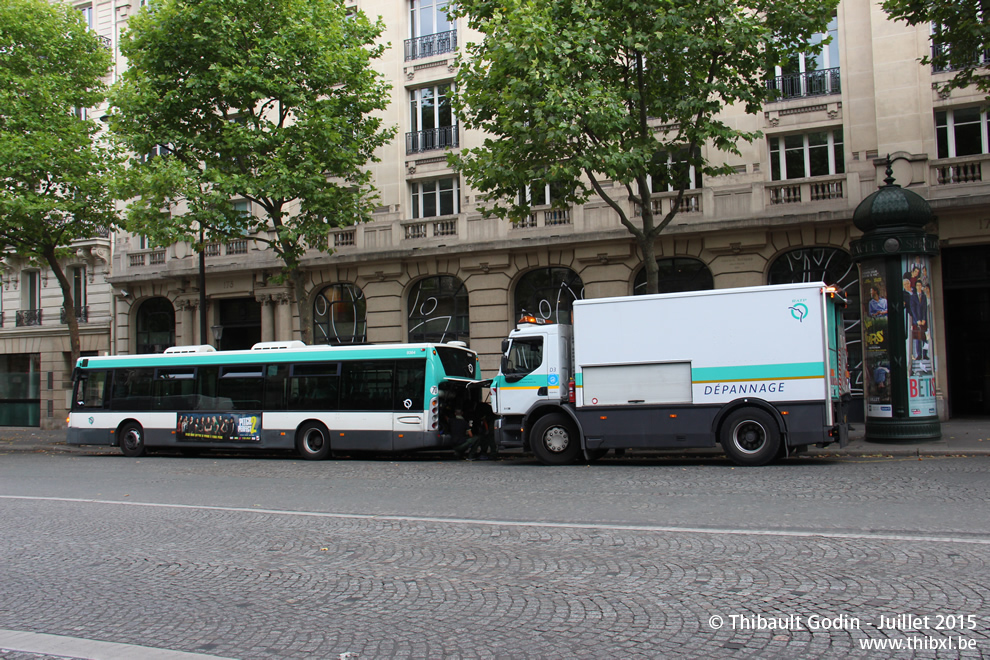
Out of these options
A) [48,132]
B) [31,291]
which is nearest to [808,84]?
[48,132]

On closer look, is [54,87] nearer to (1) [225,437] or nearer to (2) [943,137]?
(1) [225,437]

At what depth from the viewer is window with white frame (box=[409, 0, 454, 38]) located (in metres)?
26.1

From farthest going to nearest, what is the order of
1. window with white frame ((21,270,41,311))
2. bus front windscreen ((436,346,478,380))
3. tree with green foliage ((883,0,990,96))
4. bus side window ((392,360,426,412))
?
1. window with white frame ((21,270,41,311))
2. bus front windscreen ((436,346,478,380))
3. bus side window ((392,360,426,412))
4. tree with green foliage ((883,0,990,96))

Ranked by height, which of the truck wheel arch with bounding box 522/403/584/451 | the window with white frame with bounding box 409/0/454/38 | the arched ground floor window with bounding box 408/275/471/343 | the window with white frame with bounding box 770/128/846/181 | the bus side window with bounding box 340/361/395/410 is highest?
the window with white frame with bounding box 409/0/454/38

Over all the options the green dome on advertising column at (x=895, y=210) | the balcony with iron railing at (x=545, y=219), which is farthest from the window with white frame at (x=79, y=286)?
the green dome on advertising column at (x=895, y=210)

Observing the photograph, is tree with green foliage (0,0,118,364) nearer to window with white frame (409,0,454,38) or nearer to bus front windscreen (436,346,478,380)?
window with white frame (409,0,454,38)

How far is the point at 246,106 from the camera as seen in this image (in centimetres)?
2225

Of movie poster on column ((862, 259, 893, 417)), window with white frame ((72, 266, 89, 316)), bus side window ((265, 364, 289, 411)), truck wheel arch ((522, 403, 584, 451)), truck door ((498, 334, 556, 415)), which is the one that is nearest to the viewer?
truck wheel arch ((522, 403, 584, 451))

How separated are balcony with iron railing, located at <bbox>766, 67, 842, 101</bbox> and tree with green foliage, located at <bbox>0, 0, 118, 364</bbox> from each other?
1921cm

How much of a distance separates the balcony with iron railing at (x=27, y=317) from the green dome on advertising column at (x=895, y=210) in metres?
31.7

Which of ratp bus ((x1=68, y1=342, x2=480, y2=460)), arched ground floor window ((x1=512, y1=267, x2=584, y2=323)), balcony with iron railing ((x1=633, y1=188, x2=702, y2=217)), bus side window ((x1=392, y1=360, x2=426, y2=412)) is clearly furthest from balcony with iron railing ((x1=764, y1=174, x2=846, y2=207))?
bus side window ((x1=392, y1=360, x2=426, y2=412))

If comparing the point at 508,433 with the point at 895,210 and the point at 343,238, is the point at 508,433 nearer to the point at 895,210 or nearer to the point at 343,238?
the point at 895,210

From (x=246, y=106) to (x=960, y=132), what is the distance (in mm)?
18619

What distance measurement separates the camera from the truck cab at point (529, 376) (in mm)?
15492
